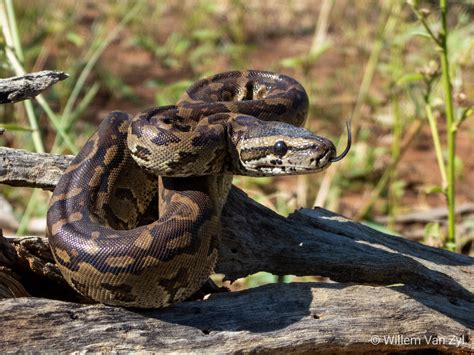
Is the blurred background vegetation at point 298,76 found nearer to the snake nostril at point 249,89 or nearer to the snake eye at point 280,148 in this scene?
the snake nostril at point 249,89

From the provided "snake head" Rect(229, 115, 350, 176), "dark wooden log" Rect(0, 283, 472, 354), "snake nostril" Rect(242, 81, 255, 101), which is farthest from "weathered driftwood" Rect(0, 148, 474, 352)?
"snake nostril" Rect(242, 81, 255, 101)

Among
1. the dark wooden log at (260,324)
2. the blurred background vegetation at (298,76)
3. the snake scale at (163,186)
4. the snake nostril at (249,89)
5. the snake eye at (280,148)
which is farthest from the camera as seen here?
the blurred background vegetation at (298,76)

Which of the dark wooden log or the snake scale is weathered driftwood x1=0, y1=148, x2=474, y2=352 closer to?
the dark wooden log

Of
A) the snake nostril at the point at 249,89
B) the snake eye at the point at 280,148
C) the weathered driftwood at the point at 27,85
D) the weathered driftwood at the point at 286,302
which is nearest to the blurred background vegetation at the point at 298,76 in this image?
the weathered driftwood at the point at 27,85

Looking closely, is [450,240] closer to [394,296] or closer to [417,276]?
[417,276]

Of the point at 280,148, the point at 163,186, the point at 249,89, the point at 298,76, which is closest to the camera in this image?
the point at 280,148

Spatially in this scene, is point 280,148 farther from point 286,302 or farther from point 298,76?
point 298,76

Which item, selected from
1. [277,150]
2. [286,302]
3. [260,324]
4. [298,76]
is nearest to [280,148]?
[277,150]
